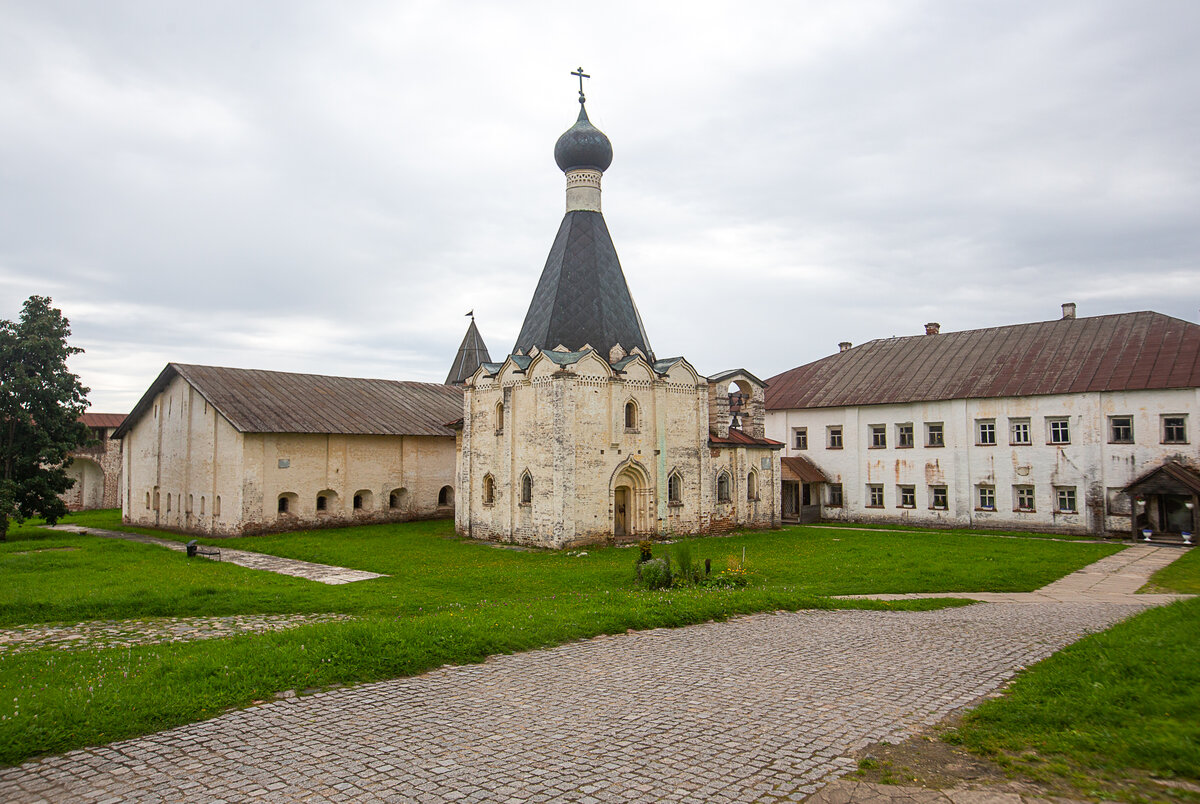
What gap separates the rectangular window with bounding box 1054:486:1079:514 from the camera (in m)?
26.8

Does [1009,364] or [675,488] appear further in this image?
[1009,364]

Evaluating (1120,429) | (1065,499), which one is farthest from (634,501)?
(1120,429)

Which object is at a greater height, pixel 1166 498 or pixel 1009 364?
pixel 1009 364

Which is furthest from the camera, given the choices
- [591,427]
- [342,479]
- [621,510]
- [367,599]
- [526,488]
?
[342,479]

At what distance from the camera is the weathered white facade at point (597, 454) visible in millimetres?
22328

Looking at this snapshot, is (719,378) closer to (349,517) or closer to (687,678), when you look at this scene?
(349,517)

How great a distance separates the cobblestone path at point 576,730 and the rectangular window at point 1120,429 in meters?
20.4

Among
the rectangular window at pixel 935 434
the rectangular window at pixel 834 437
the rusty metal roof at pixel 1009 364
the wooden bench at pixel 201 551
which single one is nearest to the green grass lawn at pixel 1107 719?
the wooden bench at pixel 201 551

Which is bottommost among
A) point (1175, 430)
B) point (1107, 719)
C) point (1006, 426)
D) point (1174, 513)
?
point (1107, 719)

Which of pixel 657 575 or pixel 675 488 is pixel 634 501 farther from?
pixel 657 575

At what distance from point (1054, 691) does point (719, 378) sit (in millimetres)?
19823

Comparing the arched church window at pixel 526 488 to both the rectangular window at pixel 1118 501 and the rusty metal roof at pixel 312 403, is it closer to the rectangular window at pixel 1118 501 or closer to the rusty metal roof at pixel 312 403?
the rusty metal roof at pixel 312 403

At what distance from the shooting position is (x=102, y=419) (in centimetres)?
4188

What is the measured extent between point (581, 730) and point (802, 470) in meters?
28.4
